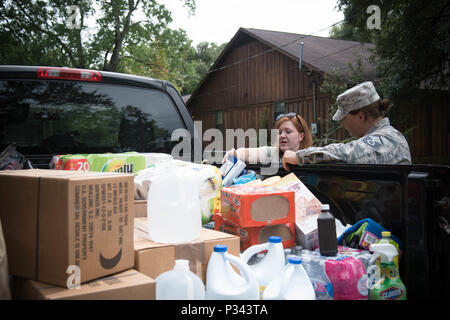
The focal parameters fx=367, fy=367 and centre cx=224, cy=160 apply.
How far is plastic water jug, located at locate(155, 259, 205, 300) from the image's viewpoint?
4.80 ft

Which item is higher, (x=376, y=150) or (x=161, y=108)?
(x=161, y=108)

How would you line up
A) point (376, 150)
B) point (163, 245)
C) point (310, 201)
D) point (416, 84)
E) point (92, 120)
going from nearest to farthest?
point (163, 245) → point (310, 201) → point (376, 150) → point (92, 120) → point (416, 84)

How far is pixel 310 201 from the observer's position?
85.8 inches

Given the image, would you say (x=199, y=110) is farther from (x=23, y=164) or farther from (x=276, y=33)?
(x=23, y=164)

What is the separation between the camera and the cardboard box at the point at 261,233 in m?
2.00

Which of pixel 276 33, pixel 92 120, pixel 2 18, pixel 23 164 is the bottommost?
pixel 23 164

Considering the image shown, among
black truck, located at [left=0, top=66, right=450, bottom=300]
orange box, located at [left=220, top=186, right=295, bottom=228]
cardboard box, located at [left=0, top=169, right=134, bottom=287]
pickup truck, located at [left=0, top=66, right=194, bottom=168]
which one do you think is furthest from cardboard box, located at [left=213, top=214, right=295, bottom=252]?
pickup truck, located at [left=0, top=66, right=194, bottom=168]

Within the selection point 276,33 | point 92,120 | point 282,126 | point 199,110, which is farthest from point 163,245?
point 199,110

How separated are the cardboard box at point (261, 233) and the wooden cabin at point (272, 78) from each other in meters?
14.7

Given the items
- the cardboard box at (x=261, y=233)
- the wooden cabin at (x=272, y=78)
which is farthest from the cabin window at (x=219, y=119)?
the cardboard box at (x=261, y=233)

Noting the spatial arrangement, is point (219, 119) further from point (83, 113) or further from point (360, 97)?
point (83, 113)

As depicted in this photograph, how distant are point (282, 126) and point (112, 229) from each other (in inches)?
106

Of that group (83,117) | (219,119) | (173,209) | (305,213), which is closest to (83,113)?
(83,117)

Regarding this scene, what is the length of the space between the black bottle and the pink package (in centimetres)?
12
